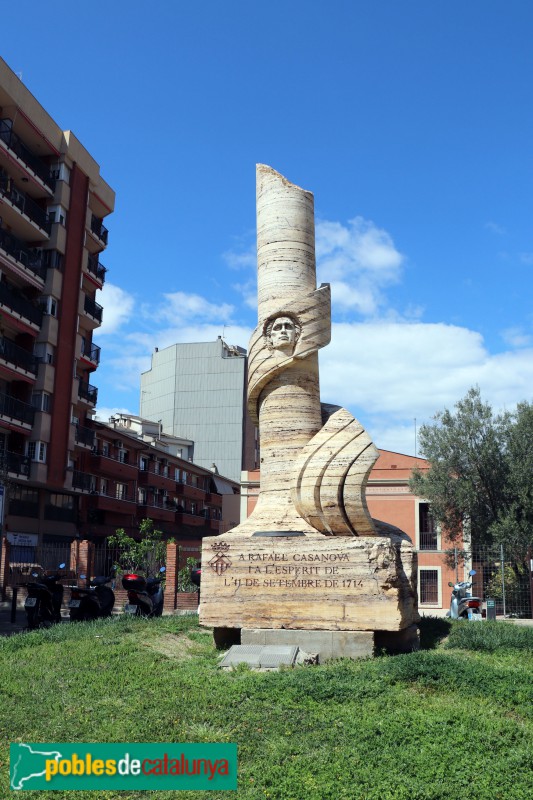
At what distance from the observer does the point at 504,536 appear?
26.1 metres

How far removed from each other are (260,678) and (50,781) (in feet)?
9.83

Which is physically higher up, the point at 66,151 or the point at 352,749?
the point at 66,151

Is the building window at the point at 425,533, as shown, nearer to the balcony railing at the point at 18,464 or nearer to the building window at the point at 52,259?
the balcony railing at the point at 18,464

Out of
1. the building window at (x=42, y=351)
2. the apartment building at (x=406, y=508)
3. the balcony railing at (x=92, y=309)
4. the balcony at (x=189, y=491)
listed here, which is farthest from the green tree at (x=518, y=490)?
the balcony at (x=189, y=491)

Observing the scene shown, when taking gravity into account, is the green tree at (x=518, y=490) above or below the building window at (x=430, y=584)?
above

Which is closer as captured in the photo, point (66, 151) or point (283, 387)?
point (283, 387)

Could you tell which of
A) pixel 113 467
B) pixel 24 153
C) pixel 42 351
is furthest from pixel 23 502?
pixel 24 153

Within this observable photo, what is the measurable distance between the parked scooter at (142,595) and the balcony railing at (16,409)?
15562 millimetres

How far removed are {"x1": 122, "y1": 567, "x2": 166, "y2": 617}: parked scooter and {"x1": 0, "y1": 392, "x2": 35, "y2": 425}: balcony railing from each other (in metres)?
15.6

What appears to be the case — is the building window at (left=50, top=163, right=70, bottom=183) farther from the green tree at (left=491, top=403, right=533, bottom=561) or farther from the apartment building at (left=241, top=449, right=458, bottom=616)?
the green tree at (left=491, top=403, right=533, bottom=561)

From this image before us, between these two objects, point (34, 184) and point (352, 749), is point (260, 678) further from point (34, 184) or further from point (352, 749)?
point (34, 184)

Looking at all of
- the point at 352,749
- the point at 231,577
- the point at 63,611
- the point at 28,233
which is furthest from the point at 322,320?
the point at 28,233

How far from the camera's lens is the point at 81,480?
3394 centimetres

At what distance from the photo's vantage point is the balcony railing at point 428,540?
A: 33781mm
